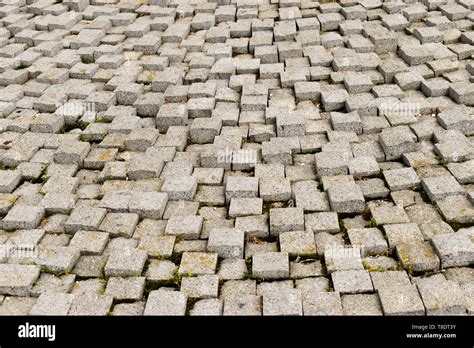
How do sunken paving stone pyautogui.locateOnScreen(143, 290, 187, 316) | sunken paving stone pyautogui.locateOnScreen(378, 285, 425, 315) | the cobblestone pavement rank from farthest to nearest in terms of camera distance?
the cobblestone pavement, sunken paving stone pyautogui.locateOnScreen(143, 290, 187, 316), sunken paving stone pyautogui.locateOnScreen(378, 285, 425, 315)

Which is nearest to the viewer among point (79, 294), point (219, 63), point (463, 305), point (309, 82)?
point (463, 305)

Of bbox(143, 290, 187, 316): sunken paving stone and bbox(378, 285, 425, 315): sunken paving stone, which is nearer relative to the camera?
bbox(378, 285, 425, 315): sunken paving stone

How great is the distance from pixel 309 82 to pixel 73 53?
3510mm

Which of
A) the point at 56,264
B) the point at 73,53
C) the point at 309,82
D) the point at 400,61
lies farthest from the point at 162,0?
the point at 56,264

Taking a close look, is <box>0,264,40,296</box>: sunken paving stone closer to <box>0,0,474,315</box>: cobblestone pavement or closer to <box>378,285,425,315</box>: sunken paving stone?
<box>0,0,474,315</box>: cobblestone pavement

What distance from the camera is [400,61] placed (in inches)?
282

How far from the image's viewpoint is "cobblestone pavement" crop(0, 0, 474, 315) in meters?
4.29

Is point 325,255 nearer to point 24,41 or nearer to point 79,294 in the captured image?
point 79,294

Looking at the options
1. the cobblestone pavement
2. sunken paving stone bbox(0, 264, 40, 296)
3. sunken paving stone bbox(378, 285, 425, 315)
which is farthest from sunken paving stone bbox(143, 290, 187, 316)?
sunken paving stone bbox(378, 285, 425, 315)

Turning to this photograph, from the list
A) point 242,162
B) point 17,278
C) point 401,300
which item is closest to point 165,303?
point 17,278

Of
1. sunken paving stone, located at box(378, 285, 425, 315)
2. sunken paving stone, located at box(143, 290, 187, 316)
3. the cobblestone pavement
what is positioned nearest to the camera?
sunken paving stone, located at box(378, 285, 425, 315)

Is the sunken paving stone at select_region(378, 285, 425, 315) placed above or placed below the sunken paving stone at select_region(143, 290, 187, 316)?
above

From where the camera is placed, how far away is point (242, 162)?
18.4 ft

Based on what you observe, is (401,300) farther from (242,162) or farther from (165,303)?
(242,162)
